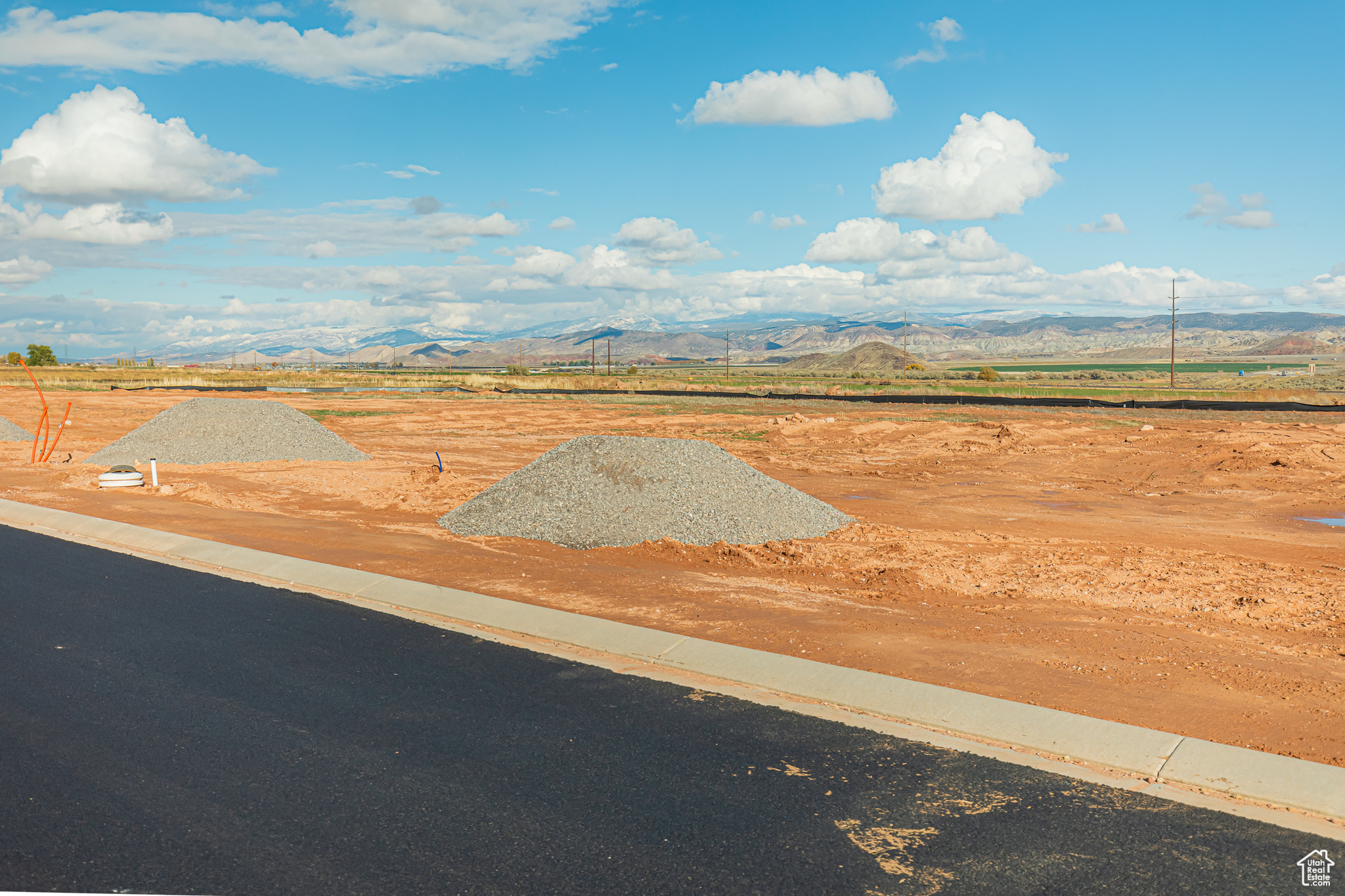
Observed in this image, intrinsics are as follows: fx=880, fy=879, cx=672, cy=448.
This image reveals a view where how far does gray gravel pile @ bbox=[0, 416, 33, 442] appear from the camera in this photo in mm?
30375

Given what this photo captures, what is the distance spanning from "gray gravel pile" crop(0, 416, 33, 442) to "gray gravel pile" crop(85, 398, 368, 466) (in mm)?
7328

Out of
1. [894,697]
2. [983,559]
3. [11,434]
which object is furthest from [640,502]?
[11,434]

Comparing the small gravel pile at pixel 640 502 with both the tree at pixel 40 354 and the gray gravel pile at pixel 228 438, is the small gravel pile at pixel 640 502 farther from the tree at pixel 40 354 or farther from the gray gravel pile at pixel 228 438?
the tree at pixel 40 354

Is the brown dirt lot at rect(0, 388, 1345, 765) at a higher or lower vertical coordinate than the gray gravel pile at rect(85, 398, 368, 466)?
lower

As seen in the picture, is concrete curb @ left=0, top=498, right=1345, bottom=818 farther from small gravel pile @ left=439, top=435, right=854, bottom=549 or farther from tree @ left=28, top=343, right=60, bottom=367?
tree @ left=28, top=343, right=60, bottom=367

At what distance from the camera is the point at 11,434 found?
30.8m

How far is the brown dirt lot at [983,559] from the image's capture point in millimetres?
7664

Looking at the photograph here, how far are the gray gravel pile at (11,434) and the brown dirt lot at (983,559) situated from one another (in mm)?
1624

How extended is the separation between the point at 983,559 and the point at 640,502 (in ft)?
17.8

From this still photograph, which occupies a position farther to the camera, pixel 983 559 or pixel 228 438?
pixel 228 438

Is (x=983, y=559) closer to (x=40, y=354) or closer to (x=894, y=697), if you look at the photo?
(x=894, y=697)

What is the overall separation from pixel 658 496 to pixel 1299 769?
400 inches

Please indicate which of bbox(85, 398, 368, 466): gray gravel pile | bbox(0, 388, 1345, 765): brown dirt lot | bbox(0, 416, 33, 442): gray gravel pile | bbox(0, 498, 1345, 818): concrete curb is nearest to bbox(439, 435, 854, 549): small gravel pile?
bbox(0, 388, 1345, 765): brown dirt lot

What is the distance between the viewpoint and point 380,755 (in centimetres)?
560
